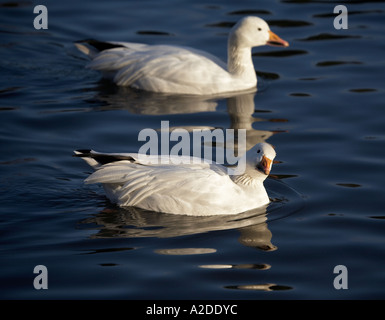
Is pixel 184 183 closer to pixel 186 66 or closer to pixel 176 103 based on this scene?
pixel 176 103

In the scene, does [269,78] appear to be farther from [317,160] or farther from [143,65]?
[317,160]

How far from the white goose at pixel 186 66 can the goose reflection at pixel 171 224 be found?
169 inches

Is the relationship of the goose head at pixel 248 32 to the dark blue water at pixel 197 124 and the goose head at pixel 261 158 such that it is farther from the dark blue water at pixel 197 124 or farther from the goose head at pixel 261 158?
the goose head at pixel 261 158

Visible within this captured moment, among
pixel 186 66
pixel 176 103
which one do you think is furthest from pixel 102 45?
pixel 176 103

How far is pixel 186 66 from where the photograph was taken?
13125 mm

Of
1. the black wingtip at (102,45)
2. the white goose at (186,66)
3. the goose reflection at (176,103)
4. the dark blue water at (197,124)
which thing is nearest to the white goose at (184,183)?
the dark blue water at (197,124)

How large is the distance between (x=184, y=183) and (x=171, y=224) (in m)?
0.51

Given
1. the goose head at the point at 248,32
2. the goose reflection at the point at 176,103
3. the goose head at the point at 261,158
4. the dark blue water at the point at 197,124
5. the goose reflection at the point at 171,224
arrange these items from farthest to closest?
1. the goose head at the point at 248,32
2. the goose reflection at the point at 176,103
3. the goose head at the point at 261,158
4. the goose reflection at the point at 171,224
5. the dark blue water at the point at 197,124

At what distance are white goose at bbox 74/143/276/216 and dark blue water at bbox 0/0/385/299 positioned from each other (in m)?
0.16

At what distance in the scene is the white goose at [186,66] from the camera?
13156mm

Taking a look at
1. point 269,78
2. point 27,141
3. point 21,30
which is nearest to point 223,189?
point 27,141

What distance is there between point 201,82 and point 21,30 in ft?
14.8

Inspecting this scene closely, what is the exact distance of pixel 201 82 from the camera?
13141 mm

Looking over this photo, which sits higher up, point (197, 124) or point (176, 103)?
point (176, 103)
